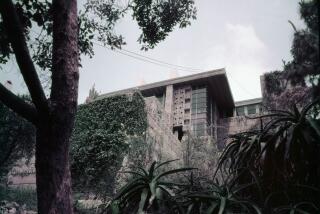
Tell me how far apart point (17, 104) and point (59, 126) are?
1.39 feet

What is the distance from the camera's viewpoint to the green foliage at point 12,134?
11.1 metres

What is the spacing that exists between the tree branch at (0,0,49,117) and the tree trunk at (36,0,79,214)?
0.88 ft

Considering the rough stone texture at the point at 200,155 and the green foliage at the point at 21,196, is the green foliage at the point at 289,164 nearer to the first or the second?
the rough stone texture at the point at 200,155

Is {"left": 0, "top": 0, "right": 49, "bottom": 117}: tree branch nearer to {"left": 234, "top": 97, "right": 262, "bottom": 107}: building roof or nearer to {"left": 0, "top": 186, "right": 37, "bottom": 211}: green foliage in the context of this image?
{"left": 0, "top": 186, "right": 37, "bottom": 211}: green foliage

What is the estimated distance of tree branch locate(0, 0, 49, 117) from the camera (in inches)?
87.0

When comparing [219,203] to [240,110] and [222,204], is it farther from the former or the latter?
[240,110]

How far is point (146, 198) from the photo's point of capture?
254 centimetres

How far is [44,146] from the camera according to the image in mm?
2592

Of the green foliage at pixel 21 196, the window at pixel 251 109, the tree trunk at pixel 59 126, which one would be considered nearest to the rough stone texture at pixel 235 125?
the window at pixel 251 109

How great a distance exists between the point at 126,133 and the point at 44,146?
7.88 metres

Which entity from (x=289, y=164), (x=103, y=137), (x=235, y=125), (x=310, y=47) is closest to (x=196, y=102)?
(x=235, y=125)

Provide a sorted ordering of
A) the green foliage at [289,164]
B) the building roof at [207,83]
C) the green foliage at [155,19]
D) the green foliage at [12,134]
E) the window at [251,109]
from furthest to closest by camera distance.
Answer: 1. the window at [251,109]
2. the building roof at [207,83]
3. the green foliage at [12,134]
4. the green foliage at [155,19]
5. the green foliage at [289,164]

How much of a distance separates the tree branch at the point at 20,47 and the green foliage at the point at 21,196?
11854 mm

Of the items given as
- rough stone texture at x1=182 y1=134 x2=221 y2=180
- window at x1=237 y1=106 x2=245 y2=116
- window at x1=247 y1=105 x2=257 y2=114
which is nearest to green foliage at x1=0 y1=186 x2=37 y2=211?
rough stone texture at x1=182 y1=134 x2=221 y2=180
